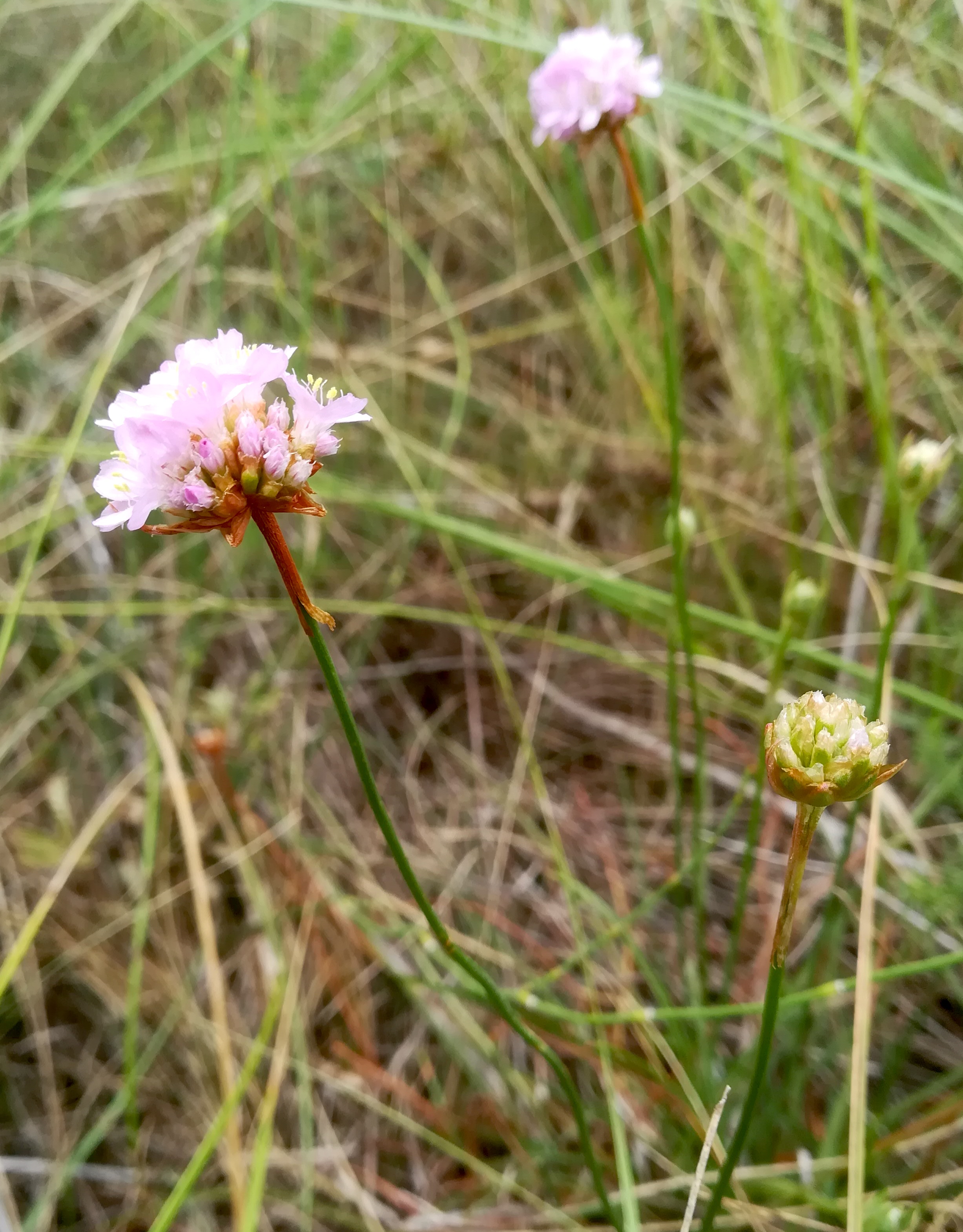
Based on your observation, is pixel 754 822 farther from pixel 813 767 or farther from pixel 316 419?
pixel 316 419

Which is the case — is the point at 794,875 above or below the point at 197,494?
below

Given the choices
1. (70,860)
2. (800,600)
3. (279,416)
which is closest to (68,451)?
(70,860)

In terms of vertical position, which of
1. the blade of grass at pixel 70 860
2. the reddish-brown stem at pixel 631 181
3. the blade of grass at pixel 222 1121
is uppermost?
the reddish-brown stem at pixel 631 181

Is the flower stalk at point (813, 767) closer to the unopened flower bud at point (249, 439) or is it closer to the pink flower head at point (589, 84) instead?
the unopened flower bud at point (249, 439)

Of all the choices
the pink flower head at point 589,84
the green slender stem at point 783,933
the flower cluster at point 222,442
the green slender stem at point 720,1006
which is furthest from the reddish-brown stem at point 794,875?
the pink flower head at point 589,84

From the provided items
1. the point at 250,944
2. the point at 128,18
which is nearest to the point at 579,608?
the point at 250,944

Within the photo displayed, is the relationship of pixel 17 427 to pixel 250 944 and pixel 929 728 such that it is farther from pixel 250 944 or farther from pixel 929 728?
pixel 929 728

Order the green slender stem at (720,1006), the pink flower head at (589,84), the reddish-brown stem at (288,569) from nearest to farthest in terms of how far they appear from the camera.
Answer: the reddish-brown stem at (288,569) < the green slender stem at (720,1006) < the pink flower head at (589,84)
